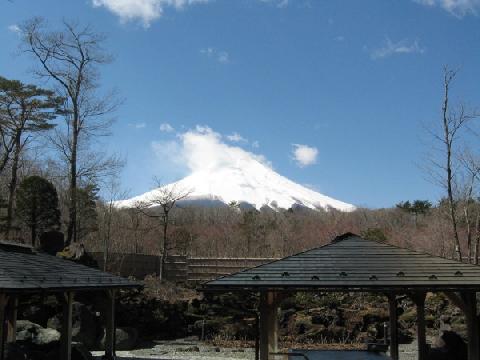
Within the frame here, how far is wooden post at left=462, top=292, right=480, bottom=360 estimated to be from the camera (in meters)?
9.09

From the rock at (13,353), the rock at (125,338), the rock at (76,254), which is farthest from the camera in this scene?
the rock at (76,254)

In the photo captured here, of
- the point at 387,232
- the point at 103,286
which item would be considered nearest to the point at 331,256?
the point at 103,286

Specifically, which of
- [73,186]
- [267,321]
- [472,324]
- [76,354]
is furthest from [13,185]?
[472,324]

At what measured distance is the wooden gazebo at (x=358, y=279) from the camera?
8797mm

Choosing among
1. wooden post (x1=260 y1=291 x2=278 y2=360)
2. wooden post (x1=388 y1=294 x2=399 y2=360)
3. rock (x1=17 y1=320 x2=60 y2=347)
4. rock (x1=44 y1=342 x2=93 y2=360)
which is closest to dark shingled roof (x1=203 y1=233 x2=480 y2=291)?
wooden post (x1=260 y1=291 x2=278 y2=360)

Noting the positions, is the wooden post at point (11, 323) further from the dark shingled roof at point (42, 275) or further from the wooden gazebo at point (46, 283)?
the dark shingled roof at point (42, 275)

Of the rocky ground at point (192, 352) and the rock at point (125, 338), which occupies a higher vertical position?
the rock at point (125, 338)

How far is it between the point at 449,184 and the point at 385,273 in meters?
13.0

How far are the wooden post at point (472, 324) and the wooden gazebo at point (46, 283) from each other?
24.0 feet

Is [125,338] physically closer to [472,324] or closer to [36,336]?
[36,336]

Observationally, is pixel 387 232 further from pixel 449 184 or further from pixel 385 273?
pixel 385 273

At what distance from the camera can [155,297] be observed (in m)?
20.6

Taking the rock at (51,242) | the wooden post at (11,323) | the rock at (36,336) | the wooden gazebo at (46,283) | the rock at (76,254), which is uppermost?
the rock at (51,242)

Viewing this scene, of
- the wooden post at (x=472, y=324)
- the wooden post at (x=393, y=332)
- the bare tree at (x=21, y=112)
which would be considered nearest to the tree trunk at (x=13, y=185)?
the bare tree at (x=21, y=112)
